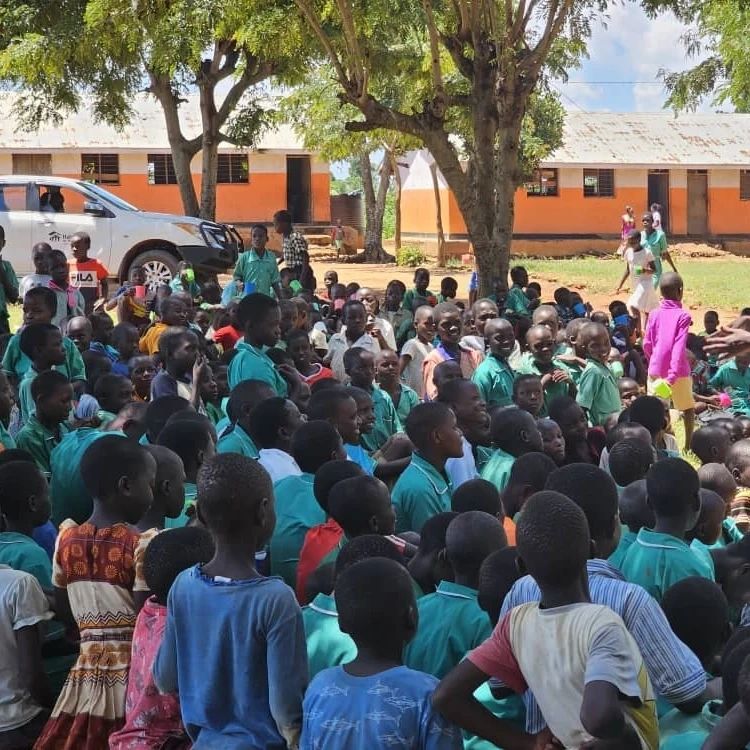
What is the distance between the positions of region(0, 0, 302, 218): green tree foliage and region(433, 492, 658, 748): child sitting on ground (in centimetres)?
1097

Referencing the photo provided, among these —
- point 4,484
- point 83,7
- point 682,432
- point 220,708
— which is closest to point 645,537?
point 220,708

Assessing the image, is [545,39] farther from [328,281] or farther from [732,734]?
[732,734]

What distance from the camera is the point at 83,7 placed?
16016 millimetres

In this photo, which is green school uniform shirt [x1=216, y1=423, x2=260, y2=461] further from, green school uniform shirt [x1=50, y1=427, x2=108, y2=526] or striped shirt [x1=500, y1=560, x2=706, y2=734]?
striped shirt [x1=500, y1=560, x2=706, y2=734]

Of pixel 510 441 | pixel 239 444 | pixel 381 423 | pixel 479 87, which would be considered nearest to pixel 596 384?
pixel 381 423

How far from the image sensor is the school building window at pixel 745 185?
33.7 metres

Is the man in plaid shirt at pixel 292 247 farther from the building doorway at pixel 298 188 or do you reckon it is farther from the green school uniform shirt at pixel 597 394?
the building doorway at pixel 298 188

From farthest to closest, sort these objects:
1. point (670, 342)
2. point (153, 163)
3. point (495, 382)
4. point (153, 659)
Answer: point (153, 163), point (670, 342), point (495, 382), point (153, 659)

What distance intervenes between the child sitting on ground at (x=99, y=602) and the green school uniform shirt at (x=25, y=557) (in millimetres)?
314

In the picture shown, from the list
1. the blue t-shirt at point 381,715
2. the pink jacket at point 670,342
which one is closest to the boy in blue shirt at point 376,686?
the blue t-shirt at point 381,715

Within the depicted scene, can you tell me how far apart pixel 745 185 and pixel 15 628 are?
1309 inches

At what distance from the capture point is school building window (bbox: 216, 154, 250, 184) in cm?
2938

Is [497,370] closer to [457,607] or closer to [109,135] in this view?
[457,607]

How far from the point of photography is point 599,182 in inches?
1281
